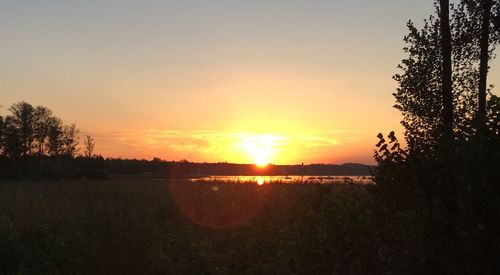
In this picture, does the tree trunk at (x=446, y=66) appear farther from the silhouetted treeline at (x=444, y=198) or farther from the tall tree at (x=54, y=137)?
the tall tree at (x=54, y=137)

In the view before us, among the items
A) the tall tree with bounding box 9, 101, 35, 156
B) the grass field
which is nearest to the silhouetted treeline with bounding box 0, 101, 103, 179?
the tall tree with bounding box 9, 101, 35, 156

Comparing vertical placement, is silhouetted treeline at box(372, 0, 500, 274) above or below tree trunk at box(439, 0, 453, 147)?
below

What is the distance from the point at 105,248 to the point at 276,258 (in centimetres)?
463

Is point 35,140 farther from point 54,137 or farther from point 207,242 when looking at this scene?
point 207,242

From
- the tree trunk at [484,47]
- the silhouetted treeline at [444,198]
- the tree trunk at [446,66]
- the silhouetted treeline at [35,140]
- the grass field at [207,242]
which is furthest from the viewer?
the silhouetted treeline at [35,140]

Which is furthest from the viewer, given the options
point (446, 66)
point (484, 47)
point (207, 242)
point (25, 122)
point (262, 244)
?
point (25, 122)

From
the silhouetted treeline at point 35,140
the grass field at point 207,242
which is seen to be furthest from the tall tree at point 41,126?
the grass field at point 207,242

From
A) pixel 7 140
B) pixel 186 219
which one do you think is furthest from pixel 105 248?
pixel 7 140

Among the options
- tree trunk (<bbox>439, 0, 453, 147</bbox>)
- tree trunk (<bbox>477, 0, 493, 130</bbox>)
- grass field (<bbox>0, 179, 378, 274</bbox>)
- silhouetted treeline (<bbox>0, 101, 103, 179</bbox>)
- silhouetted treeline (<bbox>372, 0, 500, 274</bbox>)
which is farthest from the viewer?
silhouetted treeline (<bbox>0, 101, 103, 179</bbox>)

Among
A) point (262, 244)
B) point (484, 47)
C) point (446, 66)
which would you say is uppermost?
point (484, 47)

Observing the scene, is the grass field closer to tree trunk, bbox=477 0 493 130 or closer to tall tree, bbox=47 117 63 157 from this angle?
tree trunk, bbox=477 0 493 130

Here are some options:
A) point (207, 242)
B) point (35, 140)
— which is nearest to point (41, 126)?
point (35, 140)

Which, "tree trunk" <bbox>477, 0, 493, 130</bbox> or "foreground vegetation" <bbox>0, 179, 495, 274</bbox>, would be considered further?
"tree trunk" <bbox>477, 0, 493, 130</bbox>

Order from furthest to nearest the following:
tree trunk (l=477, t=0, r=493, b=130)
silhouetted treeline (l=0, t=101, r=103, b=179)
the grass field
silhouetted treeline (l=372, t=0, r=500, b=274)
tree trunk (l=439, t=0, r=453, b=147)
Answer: silhouetted treeline (l=0, t=101, r=103, b=179), tree trunk (l=477, t=0, r=493, b=130), tree trunk (l=439, t=0, r=453, b=147), the grass field, silhouetted treeline (l=372, t=0, r=500, b=274)
